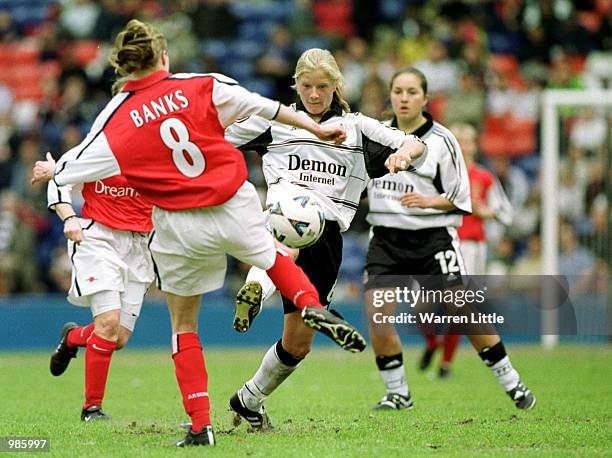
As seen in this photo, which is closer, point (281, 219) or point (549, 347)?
point (281, 219)

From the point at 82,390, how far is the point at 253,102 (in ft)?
16.3

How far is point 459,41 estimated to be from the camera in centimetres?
1764

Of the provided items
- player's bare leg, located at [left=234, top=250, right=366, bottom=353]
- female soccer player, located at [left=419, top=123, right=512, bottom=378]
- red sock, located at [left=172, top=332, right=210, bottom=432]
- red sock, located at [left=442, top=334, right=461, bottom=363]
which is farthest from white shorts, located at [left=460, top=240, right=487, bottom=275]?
red sock, located at [left=172, top=332, right=210, bottom=432]

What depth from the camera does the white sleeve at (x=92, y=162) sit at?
5746 mm

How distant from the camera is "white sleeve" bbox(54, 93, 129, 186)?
18.9ft

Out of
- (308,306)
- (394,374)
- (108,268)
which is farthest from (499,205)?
(308,306)

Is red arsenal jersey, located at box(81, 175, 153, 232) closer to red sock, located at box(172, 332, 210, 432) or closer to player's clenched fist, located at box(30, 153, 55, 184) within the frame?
player's clenched fist, located at box(30, 153, 55, 184)

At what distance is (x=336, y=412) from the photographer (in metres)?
8.01

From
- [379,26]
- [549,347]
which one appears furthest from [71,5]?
[549,347]

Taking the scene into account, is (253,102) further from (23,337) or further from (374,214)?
(23,337)

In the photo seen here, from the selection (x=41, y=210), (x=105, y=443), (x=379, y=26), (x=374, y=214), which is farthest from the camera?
(x=379, y=26)

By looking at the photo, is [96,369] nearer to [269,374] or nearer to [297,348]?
[269,374]

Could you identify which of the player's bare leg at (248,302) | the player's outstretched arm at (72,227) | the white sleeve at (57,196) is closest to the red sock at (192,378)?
the player's bare leg at (248,302)

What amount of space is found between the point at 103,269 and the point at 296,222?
204cm
